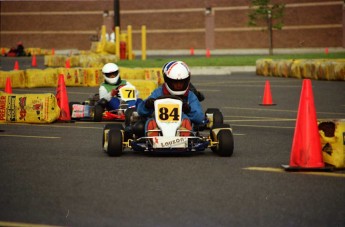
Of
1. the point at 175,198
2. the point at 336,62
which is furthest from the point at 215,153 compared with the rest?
the point at 336,62

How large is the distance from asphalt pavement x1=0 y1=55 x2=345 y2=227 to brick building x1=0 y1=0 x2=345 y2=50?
193 feet

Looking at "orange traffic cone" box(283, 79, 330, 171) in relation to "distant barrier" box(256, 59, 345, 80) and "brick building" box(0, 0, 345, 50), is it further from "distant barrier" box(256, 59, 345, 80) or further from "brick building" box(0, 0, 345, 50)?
"brick building" box(0, 0, 345, 50)

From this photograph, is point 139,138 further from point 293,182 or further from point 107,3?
point 107,3

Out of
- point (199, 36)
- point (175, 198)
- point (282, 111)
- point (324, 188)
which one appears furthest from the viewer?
point (199, 36)

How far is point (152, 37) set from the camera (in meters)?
81.9

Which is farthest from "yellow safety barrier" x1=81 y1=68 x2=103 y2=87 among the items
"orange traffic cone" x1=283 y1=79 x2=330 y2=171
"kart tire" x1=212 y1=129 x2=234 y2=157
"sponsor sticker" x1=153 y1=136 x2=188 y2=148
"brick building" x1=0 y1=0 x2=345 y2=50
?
"brick building" x1=0 y1=0 x2=345 y2=50

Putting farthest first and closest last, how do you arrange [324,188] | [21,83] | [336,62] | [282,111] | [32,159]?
[336,62] < [21,83] < [282,111] < [32,159] < [324,188]

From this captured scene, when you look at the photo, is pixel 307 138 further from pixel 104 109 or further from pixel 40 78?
pixel 40 78

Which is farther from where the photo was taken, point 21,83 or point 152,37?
point 152,37

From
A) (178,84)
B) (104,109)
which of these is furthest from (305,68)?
(178,84)

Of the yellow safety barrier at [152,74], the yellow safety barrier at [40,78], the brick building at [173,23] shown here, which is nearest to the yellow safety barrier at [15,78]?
the yellow safety barrier at [40,78]

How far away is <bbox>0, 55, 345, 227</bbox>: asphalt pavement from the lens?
326 inches

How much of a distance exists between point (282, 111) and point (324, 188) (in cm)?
1116

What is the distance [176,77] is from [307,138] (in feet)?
9.00
